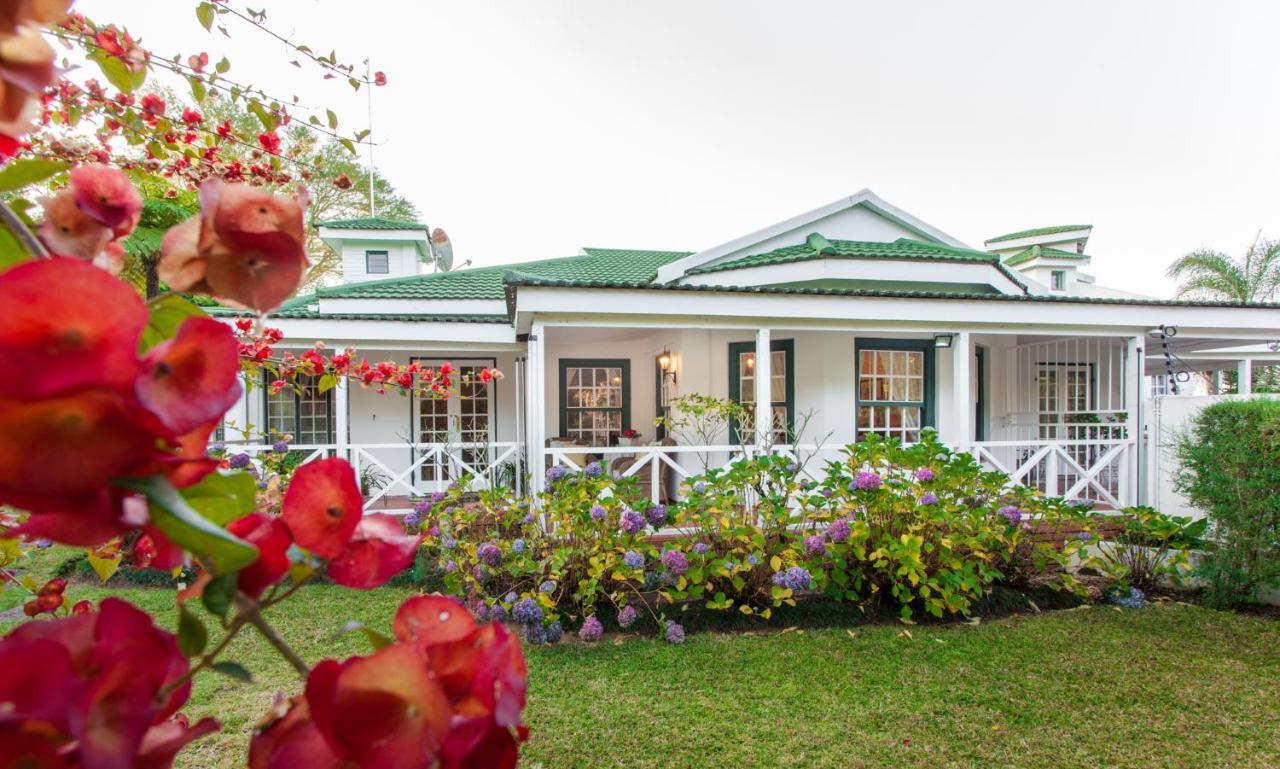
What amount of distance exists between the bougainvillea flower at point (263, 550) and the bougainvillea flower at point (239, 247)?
0.39 feet

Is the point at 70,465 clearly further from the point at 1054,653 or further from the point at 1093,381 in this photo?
the point at 1093,381

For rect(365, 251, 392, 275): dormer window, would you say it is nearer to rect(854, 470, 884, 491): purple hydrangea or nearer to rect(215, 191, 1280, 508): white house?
rect(215, 191, 1280, 508): white house

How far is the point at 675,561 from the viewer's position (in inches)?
166

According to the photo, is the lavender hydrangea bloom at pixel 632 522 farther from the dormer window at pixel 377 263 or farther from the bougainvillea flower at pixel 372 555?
the dormer window at pixel 377 263

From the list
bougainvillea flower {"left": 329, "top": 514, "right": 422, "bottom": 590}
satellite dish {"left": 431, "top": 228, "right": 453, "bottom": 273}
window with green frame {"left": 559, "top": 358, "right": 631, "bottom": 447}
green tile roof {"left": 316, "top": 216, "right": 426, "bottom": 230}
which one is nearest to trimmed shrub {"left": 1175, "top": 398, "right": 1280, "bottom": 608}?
bougainvillea flower {"left": 329, "top": 514, "right": 422, "bottom": 590}

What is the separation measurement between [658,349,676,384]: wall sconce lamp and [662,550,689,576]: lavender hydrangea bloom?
173 inches

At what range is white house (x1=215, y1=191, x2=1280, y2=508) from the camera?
21.6ft

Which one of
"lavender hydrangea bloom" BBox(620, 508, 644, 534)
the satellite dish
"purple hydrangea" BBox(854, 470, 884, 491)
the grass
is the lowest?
the grass

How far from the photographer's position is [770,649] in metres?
3.98

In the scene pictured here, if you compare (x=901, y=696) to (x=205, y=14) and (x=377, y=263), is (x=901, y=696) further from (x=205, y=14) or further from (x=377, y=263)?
(x=377, y=263)

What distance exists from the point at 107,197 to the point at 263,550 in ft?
0.88

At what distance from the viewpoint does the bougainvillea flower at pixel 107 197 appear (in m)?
0.37

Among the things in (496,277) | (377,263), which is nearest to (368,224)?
(377,263)

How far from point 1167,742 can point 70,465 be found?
169 inches
